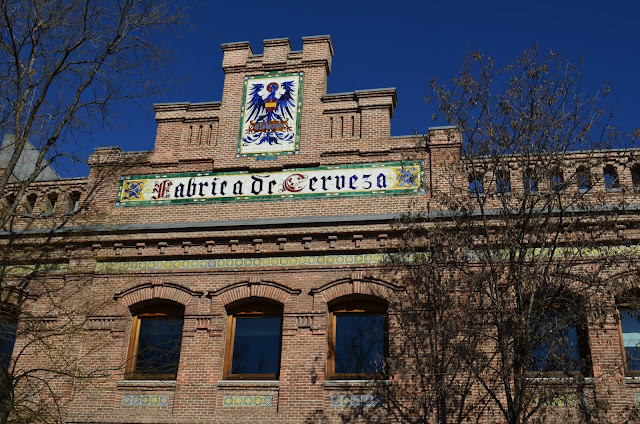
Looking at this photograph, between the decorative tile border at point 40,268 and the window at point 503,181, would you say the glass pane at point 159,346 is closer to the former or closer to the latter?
the decorative tile border at point 40,268

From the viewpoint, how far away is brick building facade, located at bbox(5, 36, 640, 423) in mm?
15836

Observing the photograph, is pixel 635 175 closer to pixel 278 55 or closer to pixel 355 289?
pixel 355 289

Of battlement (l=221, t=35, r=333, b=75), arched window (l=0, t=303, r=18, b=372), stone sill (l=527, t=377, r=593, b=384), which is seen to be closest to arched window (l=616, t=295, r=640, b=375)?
stone sill (l=527, t=377, r=593, b=384)

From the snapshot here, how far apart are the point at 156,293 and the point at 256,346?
2632mm

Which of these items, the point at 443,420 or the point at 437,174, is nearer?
the point at 443,420

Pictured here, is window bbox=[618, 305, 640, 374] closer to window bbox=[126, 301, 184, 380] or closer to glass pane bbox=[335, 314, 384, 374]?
glass pane bbox=[335, 314, 384, 374]

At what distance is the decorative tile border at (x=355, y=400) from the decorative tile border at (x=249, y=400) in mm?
1382

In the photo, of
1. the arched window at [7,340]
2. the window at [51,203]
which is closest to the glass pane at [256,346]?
the arched window at [7,340]

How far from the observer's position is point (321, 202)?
1717 cm

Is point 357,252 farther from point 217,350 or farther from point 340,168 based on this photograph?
point 217,350

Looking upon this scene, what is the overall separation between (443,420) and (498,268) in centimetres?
322

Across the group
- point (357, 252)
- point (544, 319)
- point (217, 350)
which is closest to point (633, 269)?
point (544, 319)

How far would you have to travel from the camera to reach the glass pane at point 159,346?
1653 cm

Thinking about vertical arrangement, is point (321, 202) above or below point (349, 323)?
above
